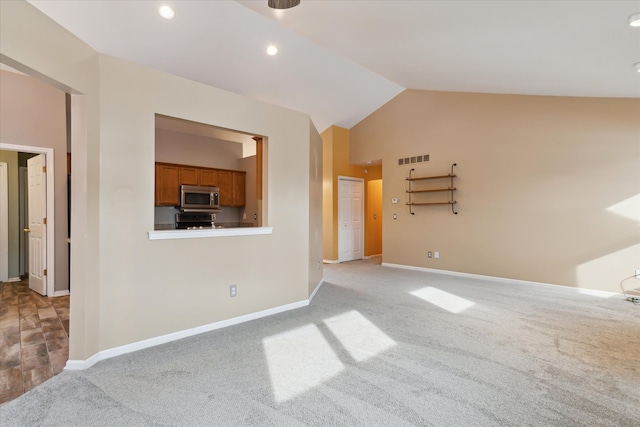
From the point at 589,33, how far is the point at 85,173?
457 centimetres

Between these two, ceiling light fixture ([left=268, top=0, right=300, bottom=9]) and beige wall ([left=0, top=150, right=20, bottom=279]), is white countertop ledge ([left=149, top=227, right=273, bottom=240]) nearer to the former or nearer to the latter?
ceiling light fixture ([left=268, top=0, right=300, bottom=9])

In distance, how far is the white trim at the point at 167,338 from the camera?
2406 mm

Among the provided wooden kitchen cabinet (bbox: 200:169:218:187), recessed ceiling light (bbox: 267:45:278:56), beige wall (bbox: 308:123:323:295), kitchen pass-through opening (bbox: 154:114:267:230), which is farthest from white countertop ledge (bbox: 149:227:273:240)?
wooden kitchen cabinet (bbox: 200:169:218:187)

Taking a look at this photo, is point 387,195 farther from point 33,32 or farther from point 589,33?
point 33,32

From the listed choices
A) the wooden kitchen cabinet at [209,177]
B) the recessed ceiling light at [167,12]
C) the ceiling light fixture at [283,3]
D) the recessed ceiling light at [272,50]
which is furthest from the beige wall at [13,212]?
the ceiling light fixture at [283,3]

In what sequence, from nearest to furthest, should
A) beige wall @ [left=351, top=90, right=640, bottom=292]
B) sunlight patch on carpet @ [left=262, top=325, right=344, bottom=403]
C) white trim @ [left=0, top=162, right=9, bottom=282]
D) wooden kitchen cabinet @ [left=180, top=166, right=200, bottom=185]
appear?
sunlight patch on carpet @ [left=262, top=325, right=344, bottom=403] < beige wall @ [left=351, top=90, right=640, bottom=292] < white trim @ [left=0, top=162, right=9, bottom=282] < wooden kitchen cabinet @ [left=180, top=166, right=200, bottom=185]

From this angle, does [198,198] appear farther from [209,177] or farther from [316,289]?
[316,289]

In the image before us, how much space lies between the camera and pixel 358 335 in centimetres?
306

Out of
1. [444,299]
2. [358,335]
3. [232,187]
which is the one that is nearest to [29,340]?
[358,335]

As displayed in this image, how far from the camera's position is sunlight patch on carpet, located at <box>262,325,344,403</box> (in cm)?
216

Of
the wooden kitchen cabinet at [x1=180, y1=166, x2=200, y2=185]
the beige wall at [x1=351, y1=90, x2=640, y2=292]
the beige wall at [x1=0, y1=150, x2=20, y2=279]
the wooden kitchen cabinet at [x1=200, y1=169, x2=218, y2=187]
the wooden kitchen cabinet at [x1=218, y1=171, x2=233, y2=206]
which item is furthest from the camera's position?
the wooden kitchen cabinet at [x1=218, y1=171, x2=233, y2=206]

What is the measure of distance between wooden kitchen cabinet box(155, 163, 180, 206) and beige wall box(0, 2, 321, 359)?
304 centimetres

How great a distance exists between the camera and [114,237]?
260 cm

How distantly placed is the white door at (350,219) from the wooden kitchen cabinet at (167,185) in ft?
11.9
